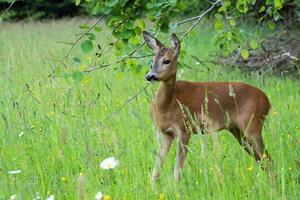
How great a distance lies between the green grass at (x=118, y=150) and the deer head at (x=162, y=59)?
0.36 meters

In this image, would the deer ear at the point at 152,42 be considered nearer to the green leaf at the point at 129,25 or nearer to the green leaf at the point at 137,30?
the green leaf at the point at 137,30

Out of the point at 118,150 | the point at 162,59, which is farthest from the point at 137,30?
the point at 118,150

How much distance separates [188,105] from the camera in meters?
4.99

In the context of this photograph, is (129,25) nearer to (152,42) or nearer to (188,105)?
(152,42)

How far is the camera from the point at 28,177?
4.07 meters

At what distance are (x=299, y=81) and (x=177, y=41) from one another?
12.5 ft

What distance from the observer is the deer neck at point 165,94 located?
4.89 meters

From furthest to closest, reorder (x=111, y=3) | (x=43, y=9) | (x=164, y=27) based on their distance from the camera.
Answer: (x=43, y=9) < (x=164, y=27) < (x=111, y=3)

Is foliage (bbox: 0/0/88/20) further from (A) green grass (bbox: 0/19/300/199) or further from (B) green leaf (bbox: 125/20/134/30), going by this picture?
(B) green leaf (bbox: 125/20/134/30)

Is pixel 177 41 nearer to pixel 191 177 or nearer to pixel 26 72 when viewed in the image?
pixel 191 177

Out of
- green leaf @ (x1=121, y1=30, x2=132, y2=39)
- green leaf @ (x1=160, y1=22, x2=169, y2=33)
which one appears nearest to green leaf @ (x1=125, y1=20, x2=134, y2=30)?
green leaf @ (x1=121, y1=30, x2=132, y2=39)

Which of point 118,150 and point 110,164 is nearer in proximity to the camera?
point 110,164

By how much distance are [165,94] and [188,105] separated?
0.70 ft

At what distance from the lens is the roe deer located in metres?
4.75
